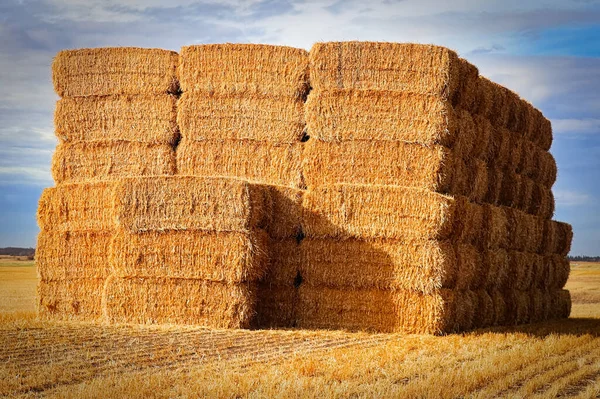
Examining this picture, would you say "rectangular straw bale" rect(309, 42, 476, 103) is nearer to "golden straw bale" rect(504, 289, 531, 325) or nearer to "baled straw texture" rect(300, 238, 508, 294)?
"baled straw texture" rect(300, 238, 508, 294)

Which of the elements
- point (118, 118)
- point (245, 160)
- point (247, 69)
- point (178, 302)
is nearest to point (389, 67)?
point (247, 69)

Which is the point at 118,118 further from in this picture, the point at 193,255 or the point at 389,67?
the point at 389,67

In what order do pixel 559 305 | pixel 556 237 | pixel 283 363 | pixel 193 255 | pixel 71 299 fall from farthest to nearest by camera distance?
pixel 559 305 < pixel 556 237 < pixel 71 299 < pixel 193 255 < pixel 283 363

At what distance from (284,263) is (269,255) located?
12.9 inches

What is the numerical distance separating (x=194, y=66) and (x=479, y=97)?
480 centimetres

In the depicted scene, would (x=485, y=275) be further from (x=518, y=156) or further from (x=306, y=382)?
(x=306, y=382)

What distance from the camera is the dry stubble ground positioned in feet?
23.1

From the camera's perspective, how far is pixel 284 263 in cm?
1276

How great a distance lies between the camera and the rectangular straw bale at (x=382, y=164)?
41.3 feet

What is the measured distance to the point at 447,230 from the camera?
40.2ft

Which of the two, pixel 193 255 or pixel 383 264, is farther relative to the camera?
pixel 383 264

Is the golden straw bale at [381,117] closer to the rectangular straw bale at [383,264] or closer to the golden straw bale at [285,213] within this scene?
the golden straw bale at [285,213]

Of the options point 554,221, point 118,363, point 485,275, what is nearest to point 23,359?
point 118,363

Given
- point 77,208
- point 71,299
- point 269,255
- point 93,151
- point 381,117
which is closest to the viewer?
point 269,255
